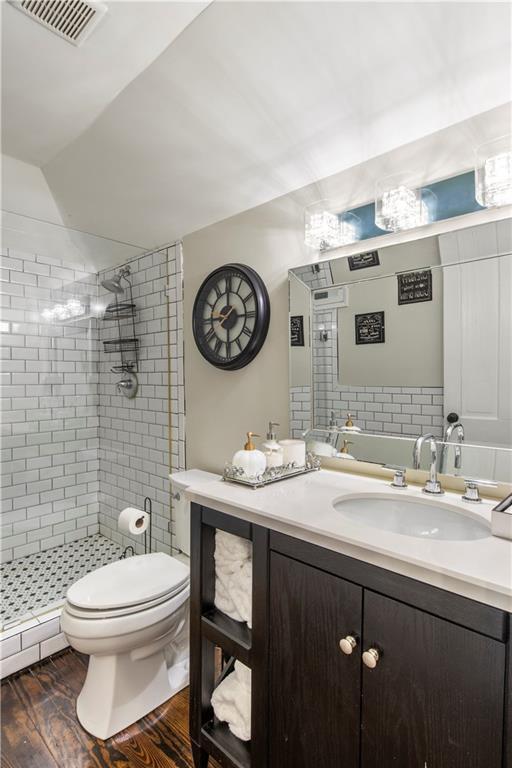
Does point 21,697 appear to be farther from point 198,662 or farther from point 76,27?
point 76,27

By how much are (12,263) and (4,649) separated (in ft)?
7.16

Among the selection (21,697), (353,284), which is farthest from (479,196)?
(21,697)

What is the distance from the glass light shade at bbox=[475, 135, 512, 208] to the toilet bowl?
5.85 ft

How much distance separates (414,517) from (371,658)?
48 cm

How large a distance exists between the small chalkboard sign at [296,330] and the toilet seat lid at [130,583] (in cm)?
111

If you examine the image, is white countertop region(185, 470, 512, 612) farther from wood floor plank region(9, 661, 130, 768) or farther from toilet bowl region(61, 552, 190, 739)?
wood floor plank region(9, 661, 130, 768)

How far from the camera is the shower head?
274cm

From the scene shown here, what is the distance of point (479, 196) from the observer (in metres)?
1.18

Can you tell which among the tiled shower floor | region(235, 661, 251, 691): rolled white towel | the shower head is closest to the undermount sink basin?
region(235, 661, 251, 691): rolled white towel

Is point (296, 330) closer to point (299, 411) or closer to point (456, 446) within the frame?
point (299, 411)

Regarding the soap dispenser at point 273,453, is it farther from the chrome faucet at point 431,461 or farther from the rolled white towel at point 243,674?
the rolled white towel at point 243,674

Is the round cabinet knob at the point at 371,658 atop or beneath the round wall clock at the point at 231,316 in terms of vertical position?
beneath

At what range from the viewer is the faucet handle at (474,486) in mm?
1151

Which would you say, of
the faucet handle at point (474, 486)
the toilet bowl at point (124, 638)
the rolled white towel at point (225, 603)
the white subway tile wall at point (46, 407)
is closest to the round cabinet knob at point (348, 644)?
the rolled white towel at point (225, 603)
